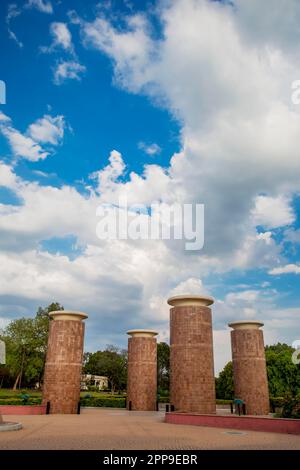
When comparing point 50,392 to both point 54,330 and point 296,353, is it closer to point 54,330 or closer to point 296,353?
point 54,330

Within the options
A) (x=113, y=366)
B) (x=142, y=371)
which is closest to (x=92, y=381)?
(x=113, y=366)

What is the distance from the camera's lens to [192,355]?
18.3 metres

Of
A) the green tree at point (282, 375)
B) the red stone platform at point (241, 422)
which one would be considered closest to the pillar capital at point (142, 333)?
the red stone platform at point (241, 422)

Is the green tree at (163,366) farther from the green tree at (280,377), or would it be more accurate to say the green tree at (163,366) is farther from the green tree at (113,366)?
the green tree at (280,377)

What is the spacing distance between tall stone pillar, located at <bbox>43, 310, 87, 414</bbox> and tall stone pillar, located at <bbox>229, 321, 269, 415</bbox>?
9.40 meters

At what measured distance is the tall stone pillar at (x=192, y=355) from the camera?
17828 millimetres

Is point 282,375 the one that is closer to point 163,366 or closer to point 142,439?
point 163,366

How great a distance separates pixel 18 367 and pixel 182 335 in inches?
1187

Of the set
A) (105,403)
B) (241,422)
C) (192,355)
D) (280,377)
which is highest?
(192,355)

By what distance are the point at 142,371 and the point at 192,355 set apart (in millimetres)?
8713

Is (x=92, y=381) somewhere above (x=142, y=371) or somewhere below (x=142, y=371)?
below

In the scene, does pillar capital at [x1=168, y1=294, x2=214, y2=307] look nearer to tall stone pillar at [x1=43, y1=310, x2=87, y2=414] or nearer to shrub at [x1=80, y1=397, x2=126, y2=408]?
tall stone pillar at [x1=43, y1=310, x2=87, y2=414]
